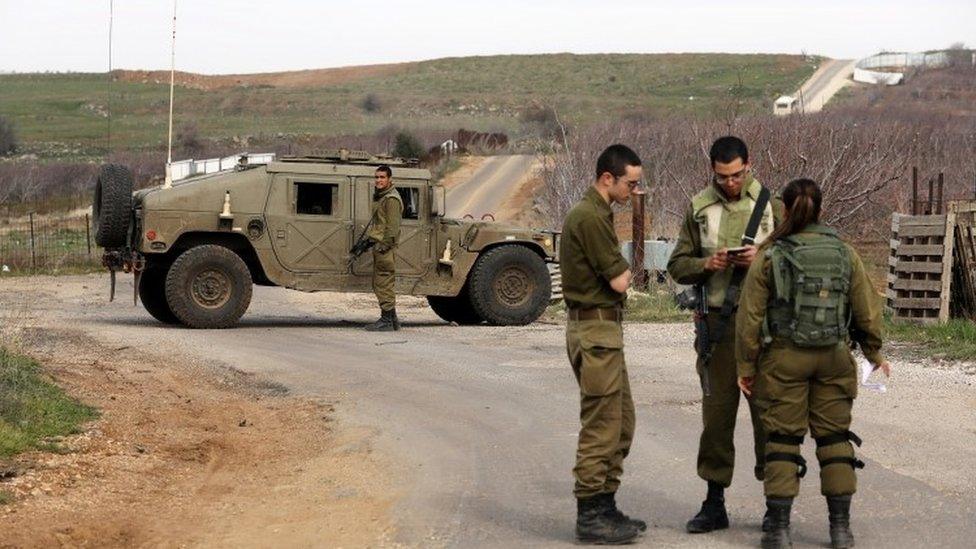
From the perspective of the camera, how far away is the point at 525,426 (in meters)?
11.6

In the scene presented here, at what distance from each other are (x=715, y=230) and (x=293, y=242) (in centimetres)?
1138

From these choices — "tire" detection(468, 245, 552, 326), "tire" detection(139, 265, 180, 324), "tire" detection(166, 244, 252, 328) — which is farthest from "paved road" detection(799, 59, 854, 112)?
"tire" detection(166, 244, 252, 328)

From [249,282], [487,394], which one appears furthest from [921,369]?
[249,282]

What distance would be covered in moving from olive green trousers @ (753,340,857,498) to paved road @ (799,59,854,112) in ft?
264

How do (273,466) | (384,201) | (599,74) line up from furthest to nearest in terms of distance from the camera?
(599,74)
(384,201)
(273,466)

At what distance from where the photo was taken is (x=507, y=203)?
49062 millimetres

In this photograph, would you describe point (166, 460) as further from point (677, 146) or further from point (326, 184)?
point (677, 146)

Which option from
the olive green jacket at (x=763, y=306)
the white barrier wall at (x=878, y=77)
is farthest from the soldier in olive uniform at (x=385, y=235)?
the white barrier wall at (x=878, y=77)

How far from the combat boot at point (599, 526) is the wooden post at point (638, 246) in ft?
49.2

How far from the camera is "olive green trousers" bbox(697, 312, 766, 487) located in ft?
26.7

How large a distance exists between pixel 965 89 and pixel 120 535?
9181 cm

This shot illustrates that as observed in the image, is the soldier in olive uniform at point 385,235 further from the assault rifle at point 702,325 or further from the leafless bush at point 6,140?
the leafless bush at point 6,140

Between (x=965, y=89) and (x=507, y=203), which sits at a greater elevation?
(x=965, y=89)

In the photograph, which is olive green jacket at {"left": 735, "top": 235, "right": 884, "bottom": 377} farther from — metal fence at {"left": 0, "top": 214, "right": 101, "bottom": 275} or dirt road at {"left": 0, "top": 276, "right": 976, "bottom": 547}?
metal fence at {"left": 0, "top": 214, "right": 101, "bottom": 275}
